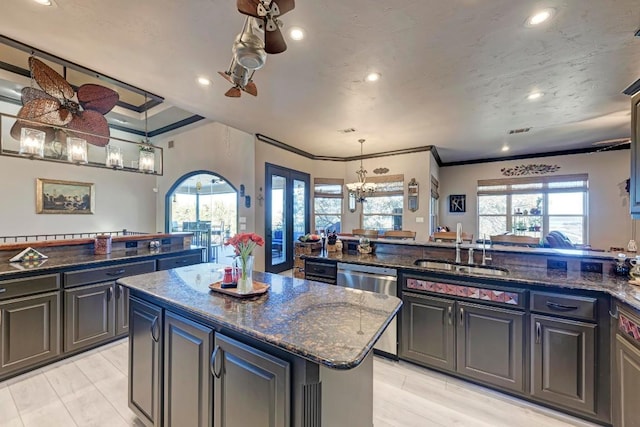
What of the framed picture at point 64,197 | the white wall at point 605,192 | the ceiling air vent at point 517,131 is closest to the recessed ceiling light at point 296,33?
the ceiling air vent at point 517,131

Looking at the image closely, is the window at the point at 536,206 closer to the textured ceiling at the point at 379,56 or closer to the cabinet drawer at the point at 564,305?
the textured ceiling at the point at 379,56

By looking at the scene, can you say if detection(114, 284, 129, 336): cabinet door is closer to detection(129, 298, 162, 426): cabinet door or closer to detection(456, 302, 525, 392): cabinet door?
detection(129, 298, 162, 426): cabinet door

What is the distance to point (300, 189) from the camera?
6.85 meters

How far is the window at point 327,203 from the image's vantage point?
7.34 metres

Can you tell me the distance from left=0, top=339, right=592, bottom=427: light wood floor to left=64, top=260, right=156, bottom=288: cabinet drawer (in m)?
0.81

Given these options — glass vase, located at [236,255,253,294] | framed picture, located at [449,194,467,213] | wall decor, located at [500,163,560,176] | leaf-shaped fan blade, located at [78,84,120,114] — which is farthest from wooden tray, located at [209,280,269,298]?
wall decor, located at [500,163,560,176]

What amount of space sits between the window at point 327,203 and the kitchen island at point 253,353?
18.0 ft

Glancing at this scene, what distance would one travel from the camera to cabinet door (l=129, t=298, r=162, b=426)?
1.60 meters

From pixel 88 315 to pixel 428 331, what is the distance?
3459mm

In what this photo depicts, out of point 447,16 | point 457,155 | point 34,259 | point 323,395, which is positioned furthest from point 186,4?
point 457,155

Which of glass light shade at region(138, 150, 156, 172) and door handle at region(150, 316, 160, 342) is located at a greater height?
glass light shade at region(138, 150, 156, 172)

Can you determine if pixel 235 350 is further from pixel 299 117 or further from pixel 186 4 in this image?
pixel 299 117

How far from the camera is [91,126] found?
3.17 m

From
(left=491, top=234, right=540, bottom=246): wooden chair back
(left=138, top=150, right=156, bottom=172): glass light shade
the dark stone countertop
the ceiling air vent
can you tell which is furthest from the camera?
the ceiling air vent
